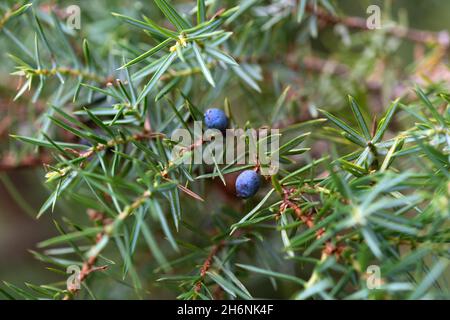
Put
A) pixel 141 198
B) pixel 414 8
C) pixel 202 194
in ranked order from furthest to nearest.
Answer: pixel 414 8, pixel 202 194, pixel 141 198

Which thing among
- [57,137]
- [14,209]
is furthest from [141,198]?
[14,209]

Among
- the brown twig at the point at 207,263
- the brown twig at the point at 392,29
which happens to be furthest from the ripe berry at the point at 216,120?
the brown twig at the point at 392,29

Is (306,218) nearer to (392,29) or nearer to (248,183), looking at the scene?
(248,183)

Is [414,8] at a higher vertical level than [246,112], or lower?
higher

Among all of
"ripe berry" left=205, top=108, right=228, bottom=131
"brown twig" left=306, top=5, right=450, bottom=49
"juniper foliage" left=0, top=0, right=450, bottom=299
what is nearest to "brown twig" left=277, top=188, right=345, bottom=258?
"juniper foliage" left=0, top=0, right=450, bottom=299

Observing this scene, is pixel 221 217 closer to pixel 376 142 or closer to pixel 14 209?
pixel 376 142

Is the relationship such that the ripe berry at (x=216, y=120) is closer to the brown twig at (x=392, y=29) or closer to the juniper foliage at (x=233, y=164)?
the juniper foliage at (x=233, y=164)
